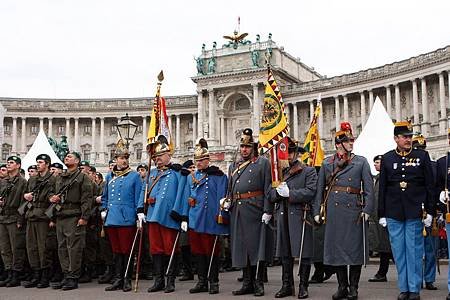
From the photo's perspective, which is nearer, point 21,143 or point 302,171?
point 302,171

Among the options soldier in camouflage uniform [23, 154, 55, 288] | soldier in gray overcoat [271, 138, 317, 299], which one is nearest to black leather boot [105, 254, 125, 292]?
soldier in camouflage uniform [23, 154, 55, 288]

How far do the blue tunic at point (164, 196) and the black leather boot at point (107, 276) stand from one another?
2.25 metres

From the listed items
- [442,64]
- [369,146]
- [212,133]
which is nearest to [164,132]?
[369,146]

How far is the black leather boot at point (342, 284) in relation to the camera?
8.41m

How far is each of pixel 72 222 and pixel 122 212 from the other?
38.0 inches

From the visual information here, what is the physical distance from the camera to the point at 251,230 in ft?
30.8

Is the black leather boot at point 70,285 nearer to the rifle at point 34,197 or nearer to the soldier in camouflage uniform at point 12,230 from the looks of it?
the soldier in camouflage uniform at point 12,230

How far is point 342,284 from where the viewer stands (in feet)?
28.1

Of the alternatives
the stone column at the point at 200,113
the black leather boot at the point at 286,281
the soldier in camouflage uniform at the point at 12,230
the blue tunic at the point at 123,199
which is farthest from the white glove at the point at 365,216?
the stone column at the point at 200,113

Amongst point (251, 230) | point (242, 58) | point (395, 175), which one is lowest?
point (251, 230)

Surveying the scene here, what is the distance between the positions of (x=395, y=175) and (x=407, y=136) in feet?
1.91

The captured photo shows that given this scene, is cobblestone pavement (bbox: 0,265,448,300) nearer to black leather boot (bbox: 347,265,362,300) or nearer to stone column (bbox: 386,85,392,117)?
black leather boot (bbox: 347,265,362,300)

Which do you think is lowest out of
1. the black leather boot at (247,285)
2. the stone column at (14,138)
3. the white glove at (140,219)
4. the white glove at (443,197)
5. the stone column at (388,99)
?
the black leather boot at (247,285)

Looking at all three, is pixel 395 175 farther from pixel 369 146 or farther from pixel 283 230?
pixel 369 146
